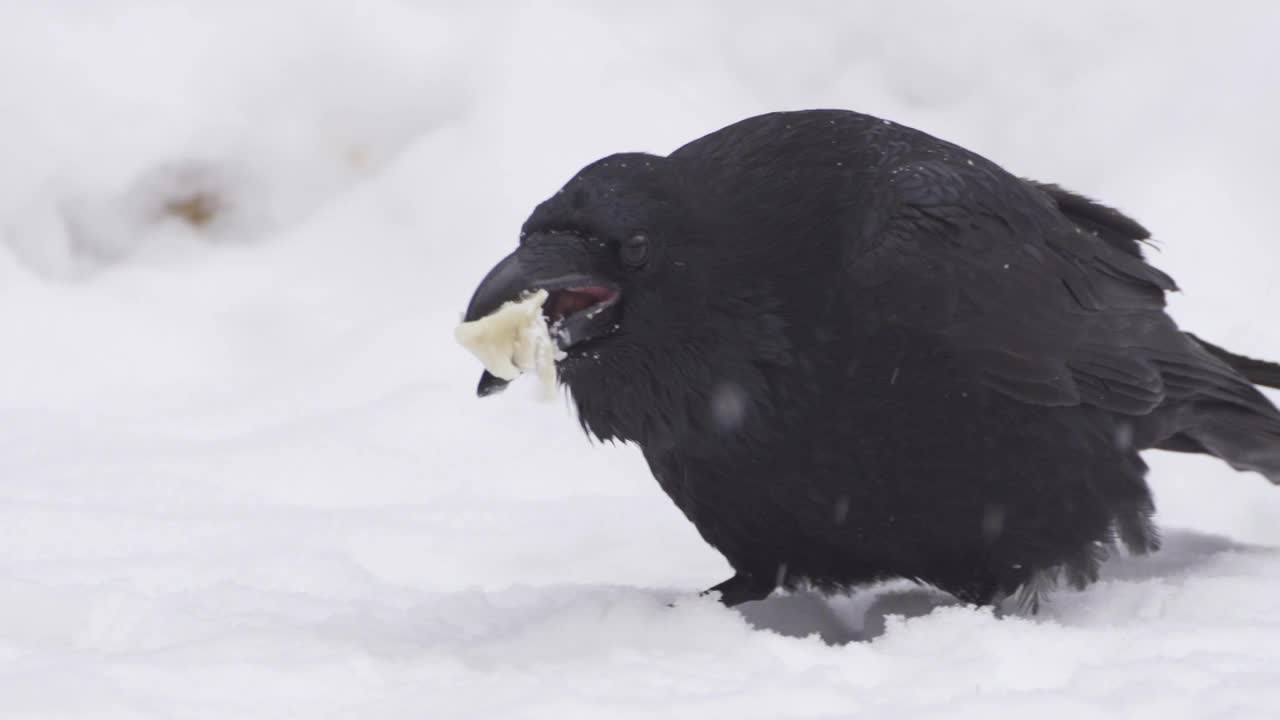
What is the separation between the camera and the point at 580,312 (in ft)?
11.6

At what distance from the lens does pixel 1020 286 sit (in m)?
3.90

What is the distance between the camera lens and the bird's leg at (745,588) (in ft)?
13.2

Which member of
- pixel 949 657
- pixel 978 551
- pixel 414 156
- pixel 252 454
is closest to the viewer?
pixel 949 657

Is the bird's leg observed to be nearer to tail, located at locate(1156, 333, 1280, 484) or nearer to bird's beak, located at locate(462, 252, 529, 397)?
bird's beak, located at locate(462, 252, 529, 397)

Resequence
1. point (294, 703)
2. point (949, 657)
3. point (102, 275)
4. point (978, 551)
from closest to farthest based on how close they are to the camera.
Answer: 1. point (294, 703)
2. point (949, 657)
3. point (978, 551)
4. point (102, 275)

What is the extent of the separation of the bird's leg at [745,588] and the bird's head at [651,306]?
50 centimetres

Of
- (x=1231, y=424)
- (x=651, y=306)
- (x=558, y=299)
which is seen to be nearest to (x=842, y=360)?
(x=651, y=306)

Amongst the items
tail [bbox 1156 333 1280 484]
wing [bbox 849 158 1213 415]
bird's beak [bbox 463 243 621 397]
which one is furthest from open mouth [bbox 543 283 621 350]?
tail [bbox 1156 333 1280 484]

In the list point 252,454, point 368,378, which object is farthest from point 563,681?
point 368,378

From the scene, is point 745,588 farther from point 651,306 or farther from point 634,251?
→ point 634,251

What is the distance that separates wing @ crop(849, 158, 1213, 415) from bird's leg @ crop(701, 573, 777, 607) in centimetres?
77

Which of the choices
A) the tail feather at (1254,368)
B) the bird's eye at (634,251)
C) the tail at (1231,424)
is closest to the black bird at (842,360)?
the bird's eye at (634,251)

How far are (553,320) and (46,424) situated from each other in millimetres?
3582

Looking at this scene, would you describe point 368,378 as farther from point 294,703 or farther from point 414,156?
point 294,703
